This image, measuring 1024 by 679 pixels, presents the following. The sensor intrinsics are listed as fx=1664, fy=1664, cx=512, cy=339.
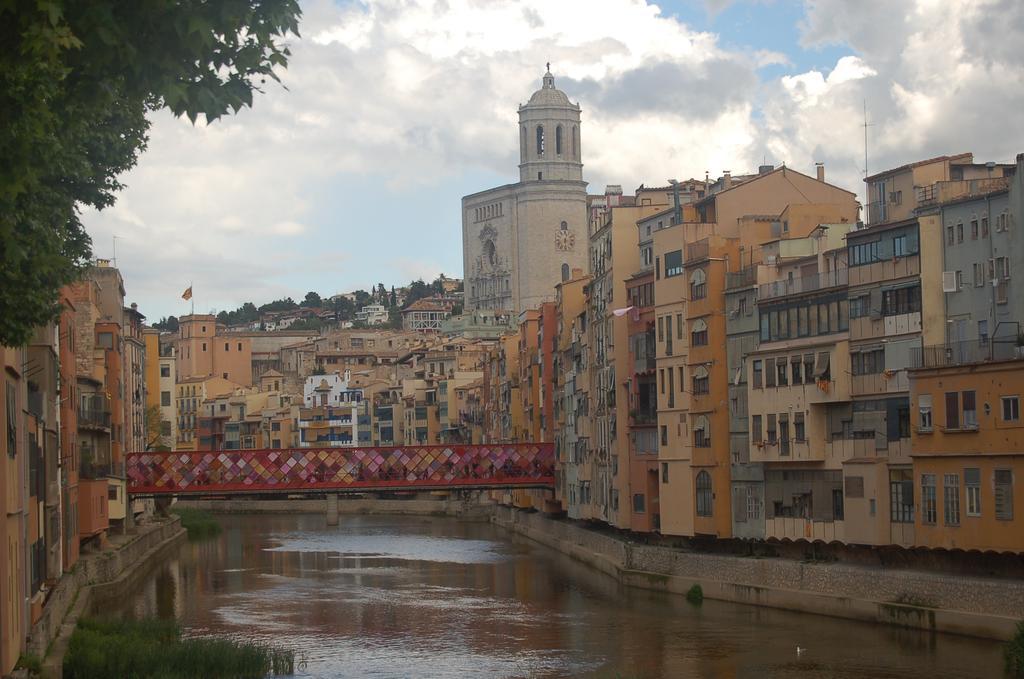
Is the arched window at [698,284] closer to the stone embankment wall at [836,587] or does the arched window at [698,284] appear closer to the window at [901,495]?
the stone embankment wall at [836,587]

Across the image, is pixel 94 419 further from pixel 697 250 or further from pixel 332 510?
pixel 332 510

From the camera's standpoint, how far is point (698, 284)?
162 feet

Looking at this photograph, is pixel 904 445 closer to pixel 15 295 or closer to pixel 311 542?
pixel 15 295

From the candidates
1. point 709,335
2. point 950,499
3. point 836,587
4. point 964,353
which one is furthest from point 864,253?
point 836,587

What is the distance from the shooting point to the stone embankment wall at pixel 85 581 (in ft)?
99.3

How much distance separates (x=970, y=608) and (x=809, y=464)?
9108 mm

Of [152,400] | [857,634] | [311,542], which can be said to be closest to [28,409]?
[857,634]

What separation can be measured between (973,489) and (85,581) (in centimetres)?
2559

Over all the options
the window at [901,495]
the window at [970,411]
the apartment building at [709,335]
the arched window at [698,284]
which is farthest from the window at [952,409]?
the arched window at [698,284]

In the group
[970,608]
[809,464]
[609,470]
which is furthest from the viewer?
[609,470]

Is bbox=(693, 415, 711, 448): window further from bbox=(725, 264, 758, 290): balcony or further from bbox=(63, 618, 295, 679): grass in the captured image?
bbox=(63, 618, 295, 679): grass

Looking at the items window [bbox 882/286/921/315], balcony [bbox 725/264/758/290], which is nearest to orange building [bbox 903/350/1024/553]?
window [bbox 882/286/921/315]

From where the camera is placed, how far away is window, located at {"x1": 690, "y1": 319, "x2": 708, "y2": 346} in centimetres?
4906

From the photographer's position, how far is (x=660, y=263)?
5191 centimetres
